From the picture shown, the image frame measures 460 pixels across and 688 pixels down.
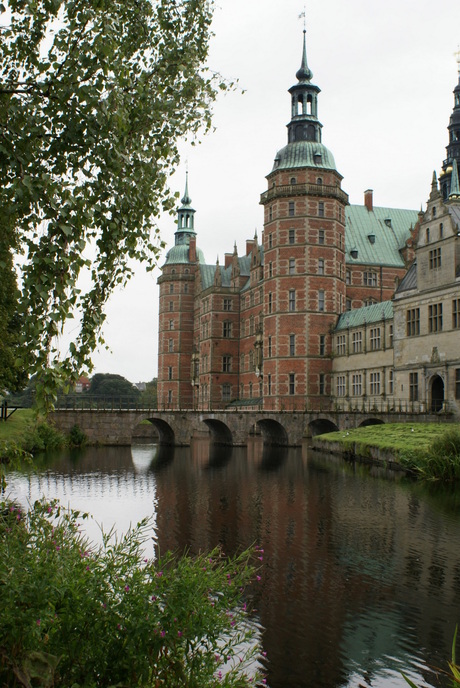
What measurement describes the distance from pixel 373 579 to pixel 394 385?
33432mm

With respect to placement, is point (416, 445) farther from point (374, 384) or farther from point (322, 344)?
point (322, 344)

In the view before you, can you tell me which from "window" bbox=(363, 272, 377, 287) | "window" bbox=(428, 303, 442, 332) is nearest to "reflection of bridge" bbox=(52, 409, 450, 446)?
"window" bbox=(428, 303, 442, 332)

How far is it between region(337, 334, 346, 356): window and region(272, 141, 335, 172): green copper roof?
46.6 feet

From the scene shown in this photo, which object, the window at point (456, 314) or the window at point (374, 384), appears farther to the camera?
the window at point (374, 384)

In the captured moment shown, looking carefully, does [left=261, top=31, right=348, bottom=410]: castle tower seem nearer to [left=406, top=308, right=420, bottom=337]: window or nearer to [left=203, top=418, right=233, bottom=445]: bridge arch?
[left=203, top=418, right=233, bottom=445]: bridge arch

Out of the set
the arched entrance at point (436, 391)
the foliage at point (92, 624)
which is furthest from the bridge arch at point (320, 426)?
the foliage at point (92, 624)

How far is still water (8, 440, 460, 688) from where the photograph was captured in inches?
352

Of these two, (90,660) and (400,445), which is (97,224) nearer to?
(90,660)

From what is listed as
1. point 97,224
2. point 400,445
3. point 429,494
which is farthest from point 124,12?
point 400,445

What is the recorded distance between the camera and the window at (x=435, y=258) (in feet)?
131

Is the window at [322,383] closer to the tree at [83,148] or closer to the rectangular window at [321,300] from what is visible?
the rectangular window at [321,300]

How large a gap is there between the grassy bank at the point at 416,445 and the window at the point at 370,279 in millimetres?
26902

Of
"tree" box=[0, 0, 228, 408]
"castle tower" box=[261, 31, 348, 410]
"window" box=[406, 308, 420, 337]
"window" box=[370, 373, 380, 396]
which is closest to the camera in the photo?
"tree" box=[0, 0, 228, 408]

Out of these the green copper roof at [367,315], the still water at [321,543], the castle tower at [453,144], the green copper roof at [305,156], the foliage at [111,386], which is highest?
the castle tower at [453,144]
